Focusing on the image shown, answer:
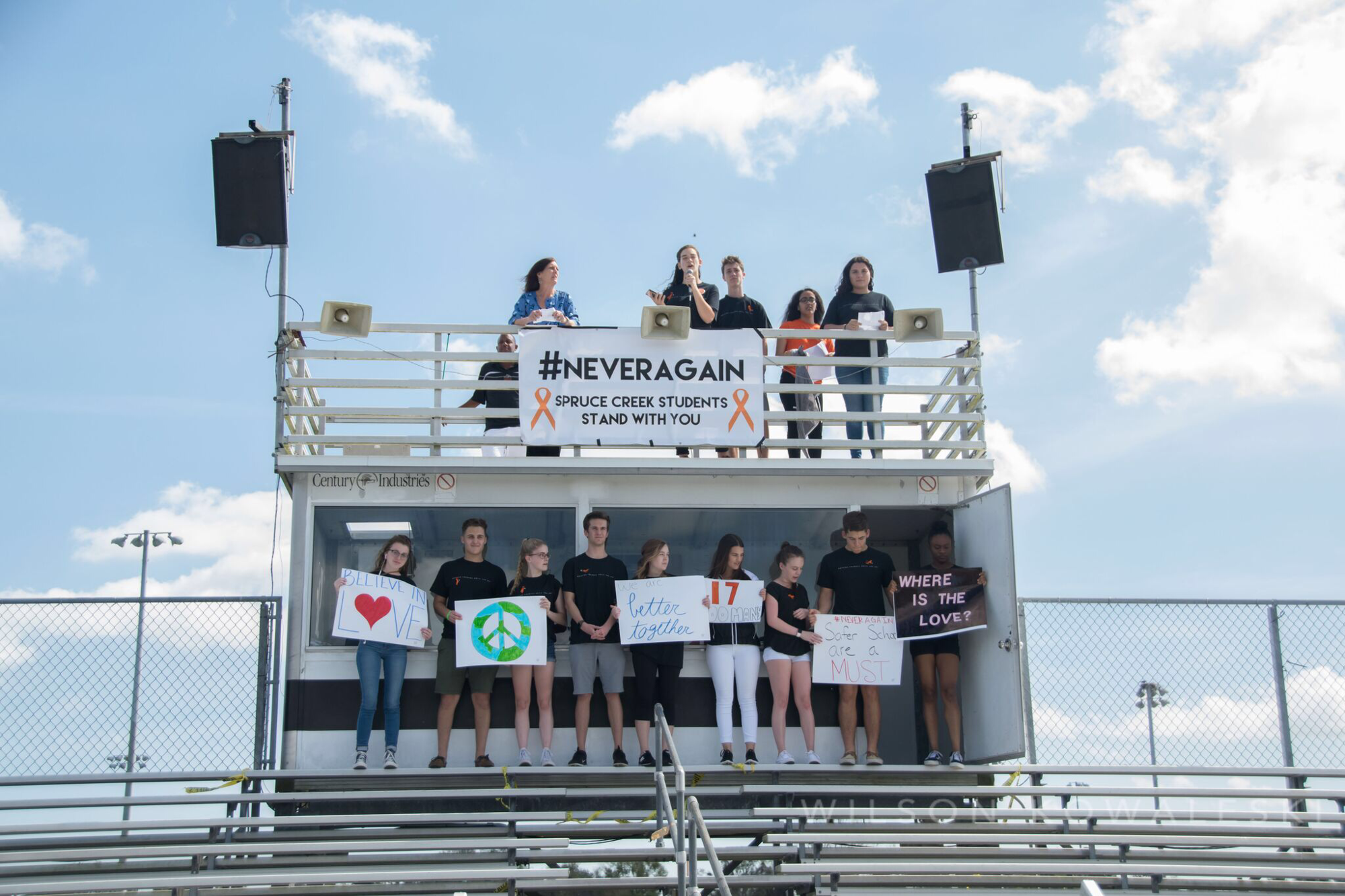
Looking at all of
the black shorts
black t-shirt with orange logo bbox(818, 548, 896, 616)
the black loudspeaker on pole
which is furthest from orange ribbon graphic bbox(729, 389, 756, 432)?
the black loudspeaker on pole

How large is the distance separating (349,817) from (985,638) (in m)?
4.79

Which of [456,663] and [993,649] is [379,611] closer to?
[456,663]

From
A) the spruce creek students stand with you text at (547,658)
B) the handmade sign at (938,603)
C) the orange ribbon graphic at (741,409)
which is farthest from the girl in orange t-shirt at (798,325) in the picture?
the spruce creek students stand with you text at (547,658)

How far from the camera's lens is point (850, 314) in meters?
12.1

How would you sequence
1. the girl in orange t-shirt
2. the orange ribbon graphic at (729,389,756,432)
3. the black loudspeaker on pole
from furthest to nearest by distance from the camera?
the girl in orange t-shirt
the orange ribbon graphic at (729,389,756,432)
the black loudspeaker on pole

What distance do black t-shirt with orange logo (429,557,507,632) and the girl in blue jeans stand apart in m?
0.23

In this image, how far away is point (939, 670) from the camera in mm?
10906

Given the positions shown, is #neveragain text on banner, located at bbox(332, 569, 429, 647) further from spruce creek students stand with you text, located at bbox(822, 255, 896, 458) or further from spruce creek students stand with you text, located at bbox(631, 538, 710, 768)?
spruce creek students stand with you text, located at bbox(822, 255, 896, 458)

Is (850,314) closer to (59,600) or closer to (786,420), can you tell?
(786,420)

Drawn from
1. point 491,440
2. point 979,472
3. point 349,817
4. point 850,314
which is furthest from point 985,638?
point 349,817

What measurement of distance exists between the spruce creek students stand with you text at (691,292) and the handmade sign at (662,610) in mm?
2503

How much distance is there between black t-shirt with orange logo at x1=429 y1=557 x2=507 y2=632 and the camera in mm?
10367

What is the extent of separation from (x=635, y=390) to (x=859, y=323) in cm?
202

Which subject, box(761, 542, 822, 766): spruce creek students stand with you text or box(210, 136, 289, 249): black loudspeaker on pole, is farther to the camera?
box(210, 136, 289, 249): black loudspeaker on pole
